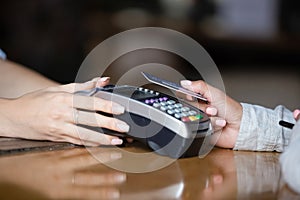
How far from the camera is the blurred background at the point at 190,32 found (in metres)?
3.16

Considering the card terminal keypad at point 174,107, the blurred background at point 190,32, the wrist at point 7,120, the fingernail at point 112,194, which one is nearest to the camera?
the fingernail at point 112,194

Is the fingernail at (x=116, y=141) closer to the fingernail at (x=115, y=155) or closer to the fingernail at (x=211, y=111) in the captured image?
the fingernail at (x=115, y=155)

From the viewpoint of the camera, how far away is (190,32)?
355cm

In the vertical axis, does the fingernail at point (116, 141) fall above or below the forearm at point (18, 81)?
above

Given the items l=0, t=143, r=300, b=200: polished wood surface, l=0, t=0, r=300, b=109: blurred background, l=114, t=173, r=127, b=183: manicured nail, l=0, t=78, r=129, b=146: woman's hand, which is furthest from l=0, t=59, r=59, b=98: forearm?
l=0, t=0, r=300, b=109: blurred background

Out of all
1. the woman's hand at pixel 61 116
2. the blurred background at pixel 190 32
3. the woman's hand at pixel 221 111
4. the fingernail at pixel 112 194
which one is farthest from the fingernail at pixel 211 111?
the blurred background at pixel 190 32

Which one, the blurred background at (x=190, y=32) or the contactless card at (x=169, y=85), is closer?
the contactless card at (x=169, y=85)

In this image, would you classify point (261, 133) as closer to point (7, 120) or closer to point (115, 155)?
point (115, 155)

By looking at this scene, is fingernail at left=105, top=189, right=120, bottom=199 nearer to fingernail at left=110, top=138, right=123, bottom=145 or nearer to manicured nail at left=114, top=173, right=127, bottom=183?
manicured nail at left=114, top=173, right=127, bottom=183

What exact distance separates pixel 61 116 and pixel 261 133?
0.90 feet

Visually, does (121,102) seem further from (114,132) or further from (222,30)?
(222,30)

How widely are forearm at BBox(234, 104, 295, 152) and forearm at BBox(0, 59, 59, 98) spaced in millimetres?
425

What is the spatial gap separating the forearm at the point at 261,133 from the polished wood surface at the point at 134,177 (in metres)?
0.02

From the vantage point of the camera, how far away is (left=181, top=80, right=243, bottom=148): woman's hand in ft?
2.76
